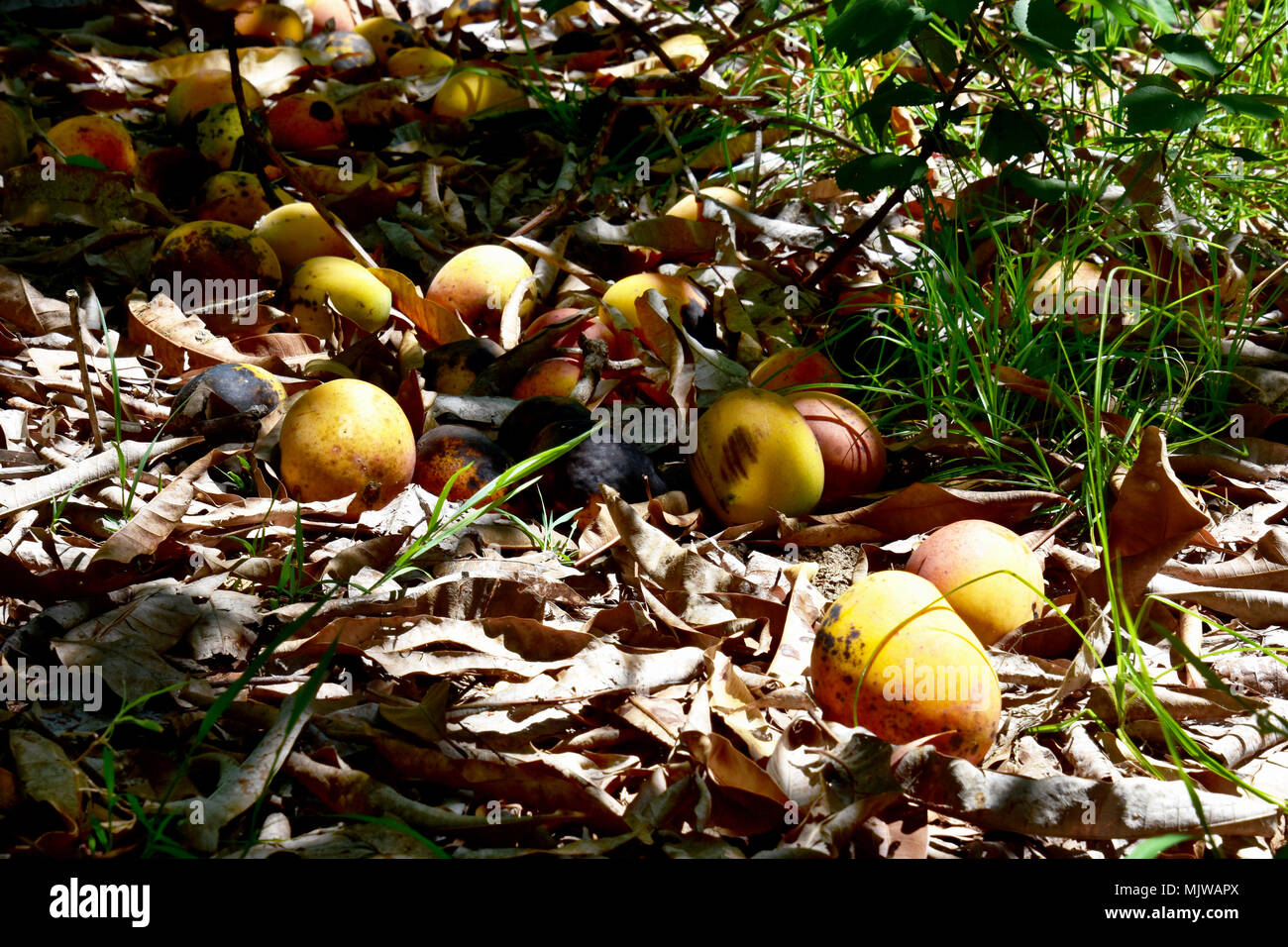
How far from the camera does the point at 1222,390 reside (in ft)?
9.61

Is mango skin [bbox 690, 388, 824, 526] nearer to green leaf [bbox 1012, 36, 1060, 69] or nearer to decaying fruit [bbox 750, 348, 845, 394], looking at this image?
decaying fruit [bbox 750, 348, 845, 394]

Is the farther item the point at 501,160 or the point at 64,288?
the point at 501,160

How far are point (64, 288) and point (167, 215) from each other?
47 cm

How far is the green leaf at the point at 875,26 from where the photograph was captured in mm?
2367

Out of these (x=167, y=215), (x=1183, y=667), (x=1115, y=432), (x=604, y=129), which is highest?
(x=604, y=129)

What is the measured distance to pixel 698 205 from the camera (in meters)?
3.60

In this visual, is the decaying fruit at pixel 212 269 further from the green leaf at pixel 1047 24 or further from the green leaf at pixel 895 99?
the green leaf at pixel 1047 24

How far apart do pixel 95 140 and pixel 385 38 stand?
1580 millimetres

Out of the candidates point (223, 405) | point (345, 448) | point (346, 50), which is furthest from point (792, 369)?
point (346, 50)

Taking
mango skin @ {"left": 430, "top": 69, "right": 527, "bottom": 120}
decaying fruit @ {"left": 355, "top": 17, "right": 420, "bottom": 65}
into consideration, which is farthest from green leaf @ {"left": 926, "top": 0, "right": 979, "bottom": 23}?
decaying fruit @ {"left": 355, "top": 17, "right": 420, "bottom": 65}

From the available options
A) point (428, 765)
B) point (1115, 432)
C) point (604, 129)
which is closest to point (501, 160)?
point (604, 129)

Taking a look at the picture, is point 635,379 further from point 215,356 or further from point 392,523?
point 215,356

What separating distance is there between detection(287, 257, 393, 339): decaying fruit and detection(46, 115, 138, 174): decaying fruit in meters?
1.25

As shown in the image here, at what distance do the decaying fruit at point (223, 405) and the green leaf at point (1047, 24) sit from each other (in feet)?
6.44
